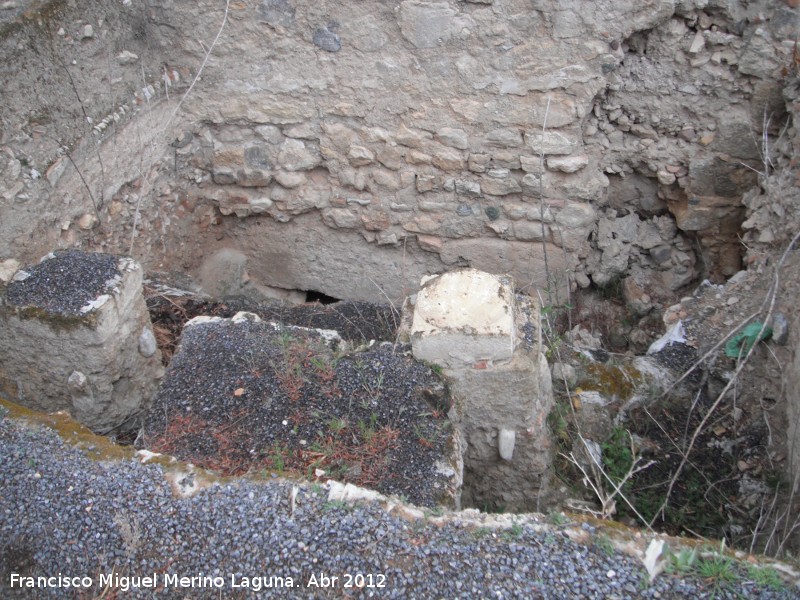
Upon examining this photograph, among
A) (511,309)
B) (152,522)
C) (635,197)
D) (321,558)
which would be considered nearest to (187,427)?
(152,522)

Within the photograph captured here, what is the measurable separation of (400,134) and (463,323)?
2.04 m

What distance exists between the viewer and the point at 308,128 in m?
4.65

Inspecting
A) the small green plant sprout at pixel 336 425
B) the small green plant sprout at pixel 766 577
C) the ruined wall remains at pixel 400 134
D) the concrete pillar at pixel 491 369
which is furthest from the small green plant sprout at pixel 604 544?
the ruined wall remains at pixel 400 134

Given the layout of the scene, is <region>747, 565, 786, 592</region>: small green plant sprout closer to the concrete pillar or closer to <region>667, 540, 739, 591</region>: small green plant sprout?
<region>667, 540, 739, 591</region>: small green plant sprout

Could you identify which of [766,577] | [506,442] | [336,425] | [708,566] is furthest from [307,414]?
[766,577]

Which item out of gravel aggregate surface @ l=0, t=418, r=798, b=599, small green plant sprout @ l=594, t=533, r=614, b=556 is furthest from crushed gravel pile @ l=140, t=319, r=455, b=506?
small green plant sprout @ l=594, t=533, r=614, b=556

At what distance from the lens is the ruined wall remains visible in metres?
3.99

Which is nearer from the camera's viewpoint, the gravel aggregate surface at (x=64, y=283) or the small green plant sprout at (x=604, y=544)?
the small green plant sprout at (x=604, y=544)

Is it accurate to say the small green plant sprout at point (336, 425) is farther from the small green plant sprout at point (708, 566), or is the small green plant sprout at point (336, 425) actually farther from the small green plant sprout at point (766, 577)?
the small green plant sprout at point (766, 577)

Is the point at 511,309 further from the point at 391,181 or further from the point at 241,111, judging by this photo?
the point at 241,111

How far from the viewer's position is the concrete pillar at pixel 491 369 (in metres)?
2.89

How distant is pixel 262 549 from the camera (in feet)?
7.40

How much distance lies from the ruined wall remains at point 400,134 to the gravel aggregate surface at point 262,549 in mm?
1917

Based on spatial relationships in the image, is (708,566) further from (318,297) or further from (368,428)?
(318,297)
